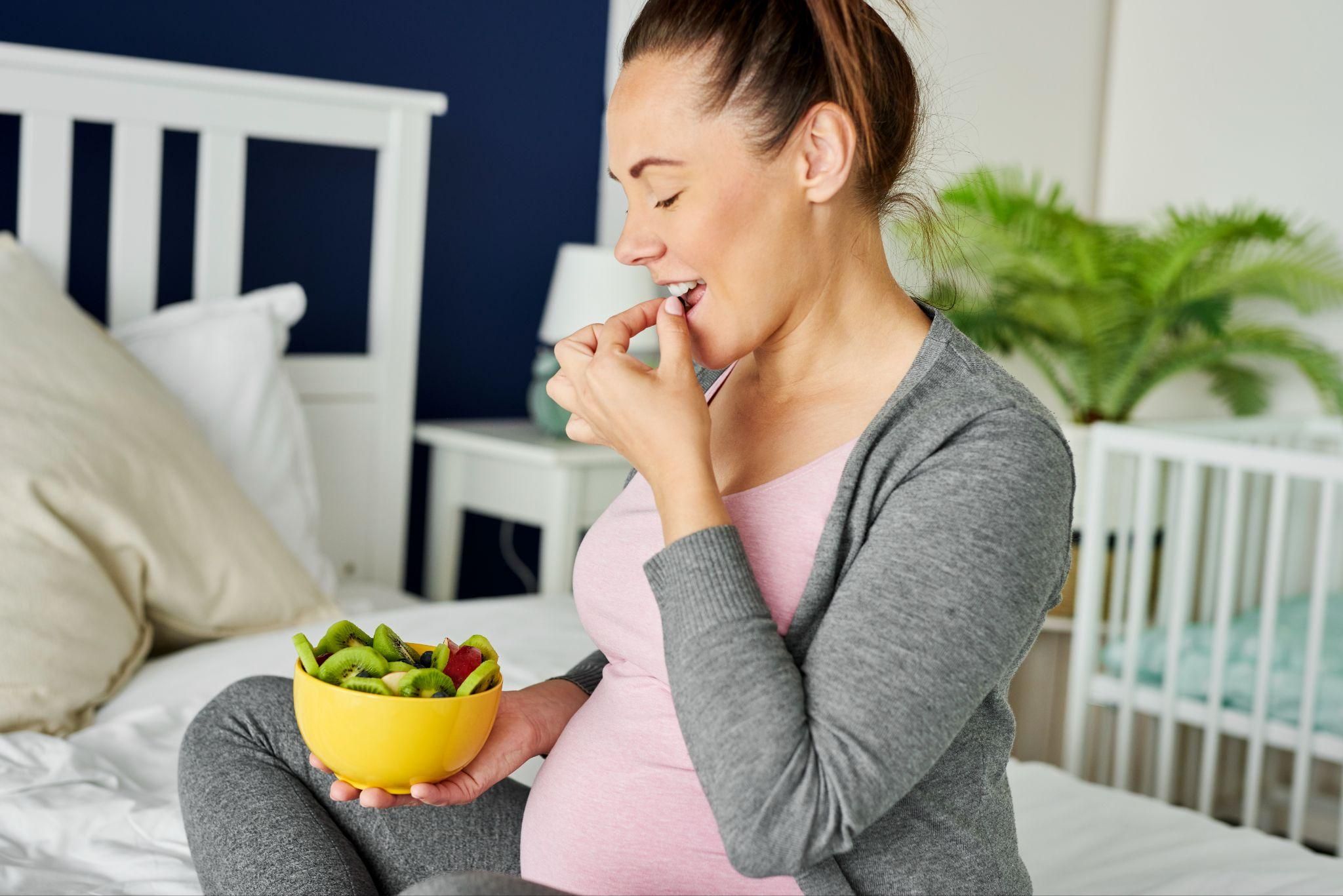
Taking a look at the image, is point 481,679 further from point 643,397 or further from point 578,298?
point 578,298

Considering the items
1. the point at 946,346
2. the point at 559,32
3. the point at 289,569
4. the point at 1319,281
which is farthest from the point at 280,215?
the point at 1319,281

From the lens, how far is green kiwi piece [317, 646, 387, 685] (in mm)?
814

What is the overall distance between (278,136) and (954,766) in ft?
5.72

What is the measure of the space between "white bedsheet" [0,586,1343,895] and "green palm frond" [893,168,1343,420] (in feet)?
5.75

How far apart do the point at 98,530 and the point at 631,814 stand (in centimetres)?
92

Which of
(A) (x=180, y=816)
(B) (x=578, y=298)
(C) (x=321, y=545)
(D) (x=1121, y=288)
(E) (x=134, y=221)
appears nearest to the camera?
(A) (x=180, y=816)

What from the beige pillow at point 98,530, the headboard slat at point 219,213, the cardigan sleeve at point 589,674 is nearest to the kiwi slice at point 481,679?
the cardigan sleeve at point 589,674

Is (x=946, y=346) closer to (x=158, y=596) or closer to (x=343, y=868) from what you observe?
(x=343, y=868)

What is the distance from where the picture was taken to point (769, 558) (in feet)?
2.85

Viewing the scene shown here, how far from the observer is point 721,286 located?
88 cm

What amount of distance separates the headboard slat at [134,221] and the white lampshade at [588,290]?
732mm

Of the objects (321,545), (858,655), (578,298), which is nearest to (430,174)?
(578,298)

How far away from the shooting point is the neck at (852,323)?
3.01ft

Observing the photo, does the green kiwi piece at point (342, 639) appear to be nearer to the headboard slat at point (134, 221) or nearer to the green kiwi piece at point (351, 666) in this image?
the green kiwi piece at point (351, 666)
